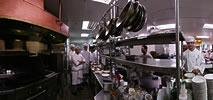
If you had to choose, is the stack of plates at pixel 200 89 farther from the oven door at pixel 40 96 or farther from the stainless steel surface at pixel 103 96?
the oven door at pixel 40 96

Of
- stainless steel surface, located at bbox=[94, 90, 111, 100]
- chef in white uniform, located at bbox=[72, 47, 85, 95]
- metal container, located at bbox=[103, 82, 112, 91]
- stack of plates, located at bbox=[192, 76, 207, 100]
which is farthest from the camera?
chef in white uniform, located at bbox=[72, 47, 85, 95]

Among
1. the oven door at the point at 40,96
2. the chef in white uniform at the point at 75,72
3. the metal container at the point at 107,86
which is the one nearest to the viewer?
the metal container at the point at 107,86

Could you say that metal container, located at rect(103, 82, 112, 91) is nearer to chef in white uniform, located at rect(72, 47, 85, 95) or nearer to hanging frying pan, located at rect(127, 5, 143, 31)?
hanging frying pan, located at rect(127, 5, 143, 31)

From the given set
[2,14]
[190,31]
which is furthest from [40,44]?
[190,31]

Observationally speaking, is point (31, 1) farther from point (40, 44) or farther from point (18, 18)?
point (40, 44)


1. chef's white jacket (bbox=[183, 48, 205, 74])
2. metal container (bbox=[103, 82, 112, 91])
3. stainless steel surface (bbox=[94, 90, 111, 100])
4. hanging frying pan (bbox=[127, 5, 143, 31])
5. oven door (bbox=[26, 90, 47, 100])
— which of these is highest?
hanging frying pan (bbox=[127, 5, 143, 31])

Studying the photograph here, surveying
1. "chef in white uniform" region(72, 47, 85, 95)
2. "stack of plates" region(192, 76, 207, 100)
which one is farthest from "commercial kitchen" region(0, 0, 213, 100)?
"chef in white uniform" region(72, 47, 85, 95)

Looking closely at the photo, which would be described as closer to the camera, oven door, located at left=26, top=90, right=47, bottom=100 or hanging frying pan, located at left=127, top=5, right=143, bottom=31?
hanging frying pan, located at left=127, top=5, right=143, bottom=31

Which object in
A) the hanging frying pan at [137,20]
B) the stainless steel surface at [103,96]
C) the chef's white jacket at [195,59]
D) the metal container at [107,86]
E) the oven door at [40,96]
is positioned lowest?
the oven door at [40,96]

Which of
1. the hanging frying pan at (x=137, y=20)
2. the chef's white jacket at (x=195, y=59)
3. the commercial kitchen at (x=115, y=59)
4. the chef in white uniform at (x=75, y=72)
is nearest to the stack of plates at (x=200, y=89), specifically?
the commercial kitchen at (x=115, y=59)

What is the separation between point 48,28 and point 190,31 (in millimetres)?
6892

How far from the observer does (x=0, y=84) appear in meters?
1.28

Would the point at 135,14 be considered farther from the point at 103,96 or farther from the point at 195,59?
the point at 195,59

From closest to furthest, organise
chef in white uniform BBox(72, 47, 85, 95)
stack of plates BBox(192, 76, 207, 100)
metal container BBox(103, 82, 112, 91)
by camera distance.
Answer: stack of plates BBox(192, 76, 207, 100)
metal container BBox(103, 82, 112, 91)
chef in white uniform BBox(72, 47, 85, 95)
